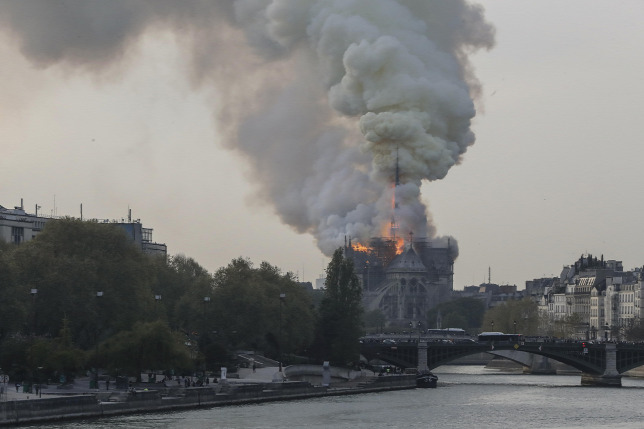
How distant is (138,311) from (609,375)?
4358 centimetres

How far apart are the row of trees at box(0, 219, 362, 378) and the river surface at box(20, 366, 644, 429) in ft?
25.3

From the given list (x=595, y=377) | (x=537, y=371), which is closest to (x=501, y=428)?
(x=595, y=377)

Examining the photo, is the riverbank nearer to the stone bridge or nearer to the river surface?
the river surface

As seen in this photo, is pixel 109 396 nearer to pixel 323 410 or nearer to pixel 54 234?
pixel 323 410

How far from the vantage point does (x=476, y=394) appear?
112 meters

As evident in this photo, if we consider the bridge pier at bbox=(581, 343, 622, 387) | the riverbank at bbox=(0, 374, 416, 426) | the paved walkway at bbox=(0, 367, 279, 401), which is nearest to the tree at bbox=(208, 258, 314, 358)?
the paved walkway at bbox=(0, 367, 279, 401)

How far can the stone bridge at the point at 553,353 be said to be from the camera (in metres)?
132

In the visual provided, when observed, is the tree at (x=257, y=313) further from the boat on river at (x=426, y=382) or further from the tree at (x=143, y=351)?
the tree at (x=143, y=351)

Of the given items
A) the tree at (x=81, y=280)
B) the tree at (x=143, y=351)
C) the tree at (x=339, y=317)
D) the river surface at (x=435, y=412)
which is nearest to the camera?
the river surface at (x=435, y=412)

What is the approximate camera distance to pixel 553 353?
440 ft

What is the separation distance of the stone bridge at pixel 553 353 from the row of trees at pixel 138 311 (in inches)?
314

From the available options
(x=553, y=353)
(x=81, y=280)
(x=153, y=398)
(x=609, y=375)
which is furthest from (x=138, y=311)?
(x=609, y=375)

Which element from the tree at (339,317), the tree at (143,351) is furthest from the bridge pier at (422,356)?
the tree at (143,351)

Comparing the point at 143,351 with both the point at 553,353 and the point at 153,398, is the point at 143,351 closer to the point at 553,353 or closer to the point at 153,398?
the point at 153,398
